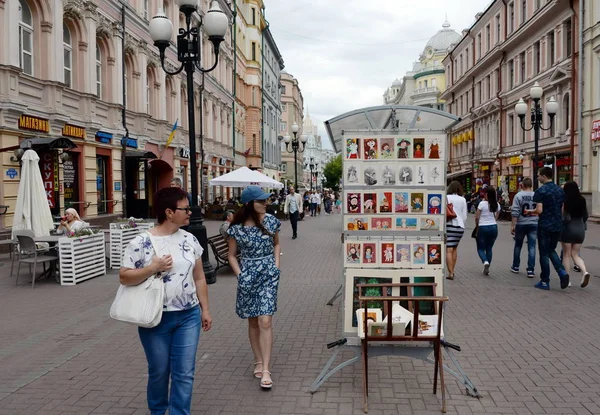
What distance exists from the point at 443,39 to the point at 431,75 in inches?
373

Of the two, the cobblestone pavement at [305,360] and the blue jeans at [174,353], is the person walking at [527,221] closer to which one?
the cobblestone pavement at [305,360]

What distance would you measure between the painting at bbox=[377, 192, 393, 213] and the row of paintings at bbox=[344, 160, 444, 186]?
10 cm

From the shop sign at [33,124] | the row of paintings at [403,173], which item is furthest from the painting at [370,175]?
the shop sign at [33,124]

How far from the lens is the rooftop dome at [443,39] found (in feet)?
278

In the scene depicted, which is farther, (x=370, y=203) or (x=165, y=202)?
(x=370, y=203)

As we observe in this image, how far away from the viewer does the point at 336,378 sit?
4.76 m

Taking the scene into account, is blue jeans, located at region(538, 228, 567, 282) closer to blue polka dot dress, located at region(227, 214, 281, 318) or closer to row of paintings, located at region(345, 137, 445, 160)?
row of paintings, located at region(345, 137, 445, 160)

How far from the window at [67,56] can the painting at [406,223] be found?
588 inches

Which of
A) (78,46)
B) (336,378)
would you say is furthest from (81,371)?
(78,46)

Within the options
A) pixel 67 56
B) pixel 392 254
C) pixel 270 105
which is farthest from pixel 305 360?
pixel 270 105

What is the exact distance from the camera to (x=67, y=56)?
17219 millimetres

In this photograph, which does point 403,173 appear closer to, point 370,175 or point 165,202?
point 370,175

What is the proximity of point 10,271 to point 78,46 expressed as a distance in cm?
950

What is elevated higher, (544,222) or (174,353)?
(544,222)
